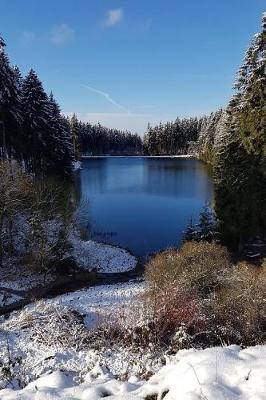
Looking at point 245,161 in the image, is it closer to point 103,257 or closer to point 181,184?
point 103,257

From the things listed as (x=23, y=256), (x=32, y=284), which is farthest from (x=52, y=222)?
(x=32, y=284)

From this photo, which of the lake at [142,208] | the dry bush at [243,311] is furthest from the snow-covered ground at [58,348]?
the lake at [142,208]

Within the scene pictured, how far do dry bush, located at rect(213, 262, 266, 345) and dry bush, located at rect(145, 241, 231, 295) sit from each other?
63.1 inches

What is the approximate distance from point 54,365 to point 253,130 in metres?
20.3

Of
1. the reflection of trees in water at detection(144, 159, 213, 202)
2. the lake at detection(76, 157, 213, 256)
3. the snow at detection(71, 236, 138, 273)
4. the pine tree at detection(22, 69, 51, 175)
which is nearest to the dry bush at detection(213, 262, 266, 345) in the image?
the snow at detection(71, 236, 138, 273)

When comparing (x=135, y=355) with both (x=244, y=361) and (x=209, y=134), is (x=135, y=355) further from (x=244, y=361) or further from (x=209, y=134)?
(x=209, y=134)

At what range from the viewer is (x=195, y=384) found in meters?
5.31

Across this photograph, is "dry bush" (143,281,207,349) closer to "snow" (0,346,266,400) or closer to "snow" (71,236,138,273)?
"snow" (0,346,266,400)

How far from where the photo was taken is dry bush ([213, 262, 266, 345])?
36.3 feet

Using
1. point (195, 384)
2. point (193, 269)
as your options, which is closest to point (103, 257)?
point (193, 269)

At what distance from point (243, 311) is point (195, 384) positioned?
7091mm

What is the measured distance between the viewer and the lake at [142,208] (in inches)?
1452

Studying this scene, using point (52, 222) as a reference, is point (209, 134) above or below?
above

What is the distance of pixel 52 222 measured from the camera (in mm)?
29609
